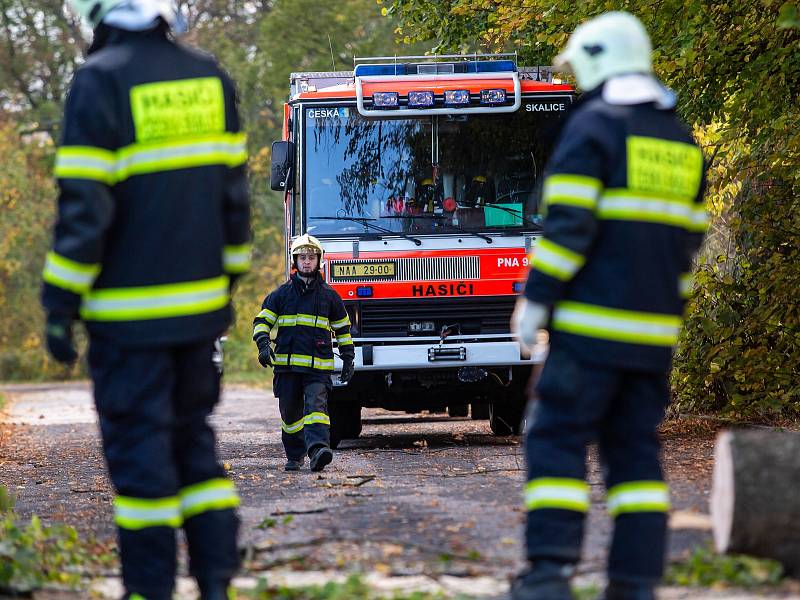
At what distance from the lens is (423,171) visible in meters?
11.7

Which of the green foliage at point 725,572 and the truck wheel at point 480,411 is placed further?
the truck wheel at point 480,411

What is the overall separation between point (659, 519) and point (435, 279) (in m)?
6.96

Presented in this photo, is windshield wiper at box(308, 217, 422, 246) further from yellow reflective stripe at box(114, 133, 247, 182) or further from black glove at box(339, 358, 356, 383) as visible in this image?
yellow reflective stripe at box(114, 133, 247, 182)

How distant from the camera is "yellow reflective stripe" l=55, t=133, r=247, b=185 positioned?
4582 mm

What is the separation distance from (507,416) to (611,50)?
27.1 ft

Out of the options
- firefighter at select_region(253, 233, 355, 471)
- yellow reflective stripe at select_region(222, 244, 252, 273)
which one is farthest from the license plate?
yellow reflective stripe at select_region(222, 244, 252, 273)

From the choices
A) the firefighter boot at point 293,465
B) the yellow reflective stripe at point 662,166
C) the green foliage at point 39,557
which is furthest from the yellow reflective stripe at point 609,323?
the firefighter boot at point 293,465

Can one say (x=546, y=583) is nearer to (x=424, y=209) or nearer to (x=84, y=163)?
(x=84, y=163)

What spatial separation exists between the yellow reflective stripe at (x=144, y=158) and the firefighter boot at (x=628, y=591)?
1.97 meters

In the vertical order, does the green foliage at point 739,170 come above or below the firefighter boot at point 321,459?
Result: above

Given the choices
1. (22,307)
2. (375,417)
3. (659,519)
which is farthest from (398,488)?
(22,307)

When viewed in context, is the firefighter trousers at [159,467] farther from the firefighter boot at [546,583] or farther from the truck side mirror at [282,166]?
the truck side mirror at [282,166]

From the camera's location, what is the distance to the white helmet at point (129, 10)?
484 centimetres

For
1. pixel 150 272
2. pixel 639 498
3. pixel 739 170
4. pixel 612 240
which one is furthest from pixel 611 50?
pixel 739 170
